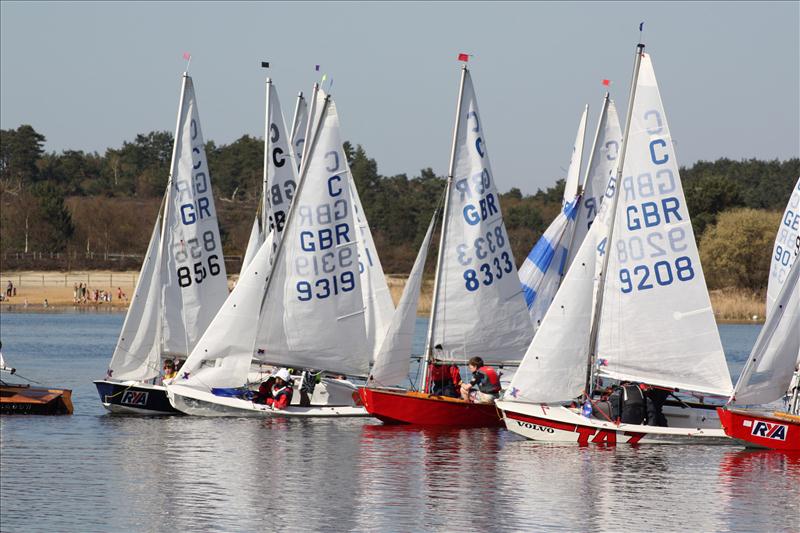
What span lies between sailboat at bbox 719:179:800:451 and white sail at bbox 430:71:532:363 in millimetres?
6136

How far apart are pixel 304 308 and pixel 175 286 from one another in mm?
3869

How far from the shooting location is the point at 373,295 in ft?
117

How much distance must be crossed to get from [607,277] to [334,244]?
6.81m

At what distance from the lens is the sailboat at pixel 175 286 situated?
32344mm

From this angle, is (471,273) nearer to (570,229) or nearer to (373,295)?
(373,295)

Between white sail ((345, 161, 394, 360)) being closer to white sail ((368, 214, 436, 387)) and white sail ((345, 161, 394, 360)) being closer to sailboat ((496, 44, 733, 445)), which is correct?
white sail ((368, 214, 436, 387))

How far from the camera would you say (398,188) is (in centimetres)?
14038

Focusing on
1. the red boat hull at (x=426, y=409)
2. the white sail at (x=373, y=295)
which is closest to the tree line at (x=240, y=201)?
the white sail at (x=373, y=295)

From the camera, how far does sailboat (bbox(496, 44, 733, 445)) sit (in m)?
26.4

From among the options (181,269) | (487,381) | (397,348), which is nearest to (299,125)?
(181,269)

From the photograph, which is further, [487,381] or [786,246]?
[786,246]

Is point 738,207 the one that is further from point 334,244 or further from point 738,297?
point 334,244

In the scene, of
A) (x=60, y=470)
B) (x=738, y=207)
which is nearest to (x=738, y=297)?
(x=738, y=207)

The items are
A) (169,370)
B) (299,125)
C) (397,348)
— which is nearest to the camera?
(397,348)
